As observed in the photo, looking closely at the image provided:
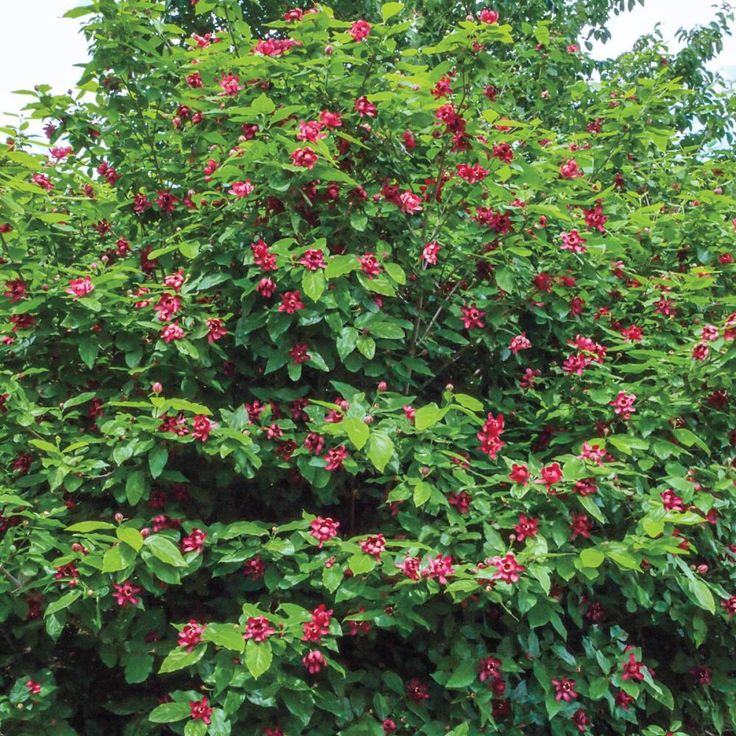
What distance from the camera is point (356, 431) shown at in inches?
83.7

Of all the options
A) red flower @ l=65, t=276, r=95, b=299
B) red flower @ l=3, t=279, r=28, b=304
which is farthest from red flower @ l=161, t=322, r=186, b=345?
red flower @ l=3, t=279, r=28, b=304

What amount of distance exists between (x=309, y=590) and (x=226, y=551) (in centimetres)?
36

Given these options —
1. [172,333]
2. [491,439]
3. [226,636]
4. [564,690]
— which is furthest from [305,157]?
[564,690]

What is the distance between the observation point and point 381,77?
266cm

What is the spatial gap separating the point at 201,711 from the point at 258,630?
11.2 inches

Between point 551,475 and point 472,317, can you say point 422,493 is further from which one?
point 472,317

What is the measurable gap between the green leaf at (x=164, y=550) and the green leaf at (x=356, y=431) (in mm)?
556

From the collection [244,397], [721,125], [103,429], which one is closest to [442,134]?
[244,397]

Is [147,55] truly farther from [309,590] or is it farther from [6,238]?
[309,590]

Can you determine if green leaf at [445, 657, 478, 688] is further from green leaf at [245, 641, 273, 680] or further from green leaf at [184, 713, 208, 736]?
green leaf at [184, 713, 208, 736]

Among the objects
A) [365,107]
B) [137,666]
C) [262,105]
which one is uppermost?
[365,107]

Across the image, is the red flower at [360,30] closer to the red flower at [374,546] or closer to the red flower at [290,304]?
the red flower at [290,304]

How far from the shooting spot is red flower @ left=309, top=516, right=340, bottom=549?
2.32 m

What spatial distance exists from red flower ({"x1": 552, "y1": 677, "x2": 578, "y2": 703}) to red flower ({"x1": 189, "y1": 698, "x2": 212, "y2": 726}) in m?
1.04
